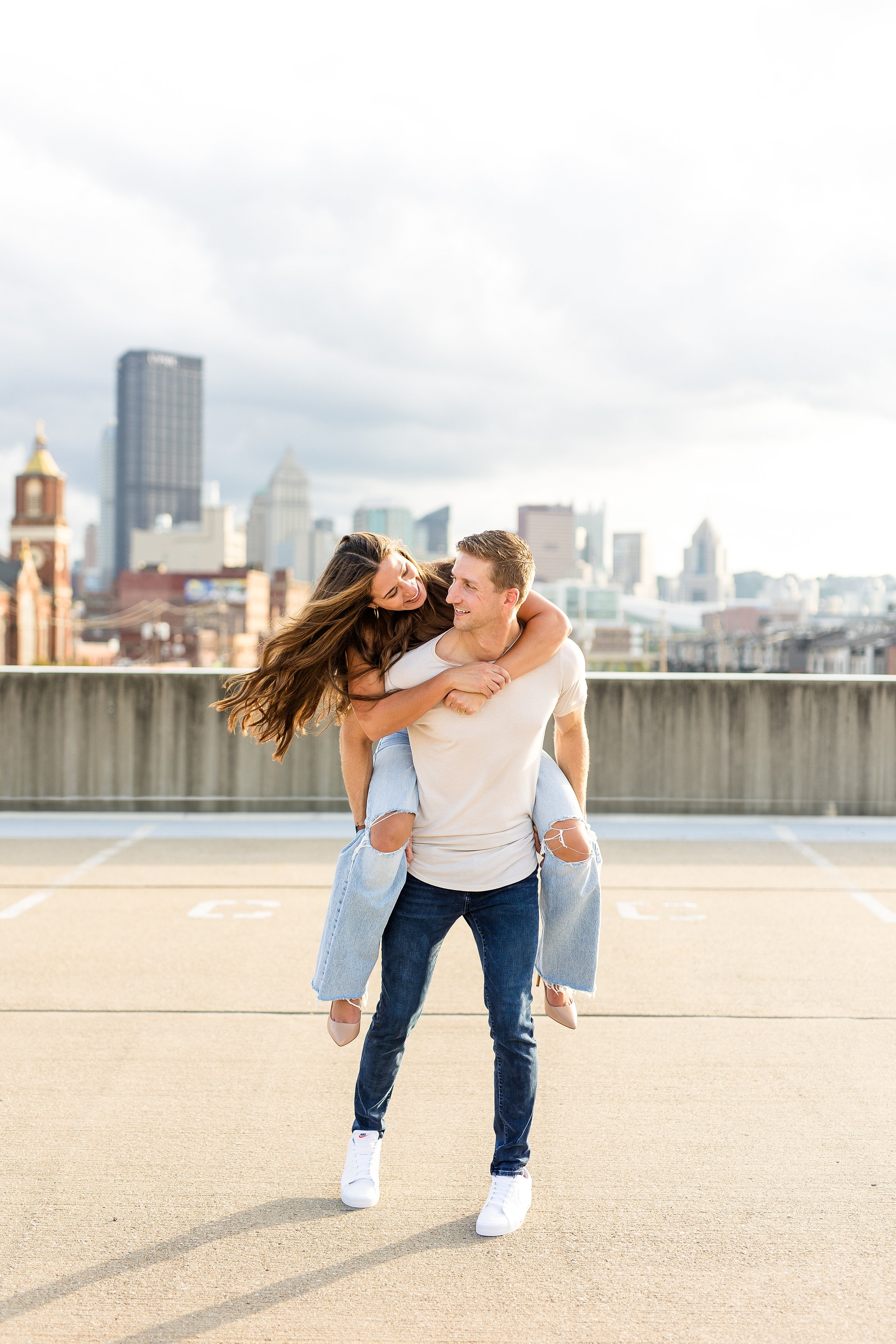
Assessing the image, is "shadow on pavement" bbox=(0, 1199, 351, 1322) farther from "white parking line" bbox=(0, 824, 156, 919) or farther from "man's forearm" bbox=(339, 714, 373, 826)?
"white parking line" bbox=(0, 824, 156, 919)

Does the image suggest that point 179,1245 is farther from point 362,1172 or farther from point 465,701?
point 465,701

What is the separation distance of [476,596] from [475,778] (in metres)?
0.49

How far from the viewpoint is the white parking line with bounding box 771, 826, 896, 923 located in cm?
675

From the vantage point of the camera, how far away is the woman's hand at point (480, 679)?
10.2 ft

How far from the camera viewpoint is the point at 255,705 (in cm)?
344

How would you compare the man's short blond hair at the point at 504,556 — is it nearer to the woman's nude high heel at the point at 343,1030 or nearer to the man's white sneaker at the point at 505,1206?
the woman's nude high heel at the point at 343,1030

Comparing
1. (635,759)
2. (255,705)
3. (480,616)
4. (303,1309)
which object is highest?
(480,616)

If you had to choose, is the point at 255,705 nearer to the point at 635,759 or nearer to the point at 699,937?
the point at 699,937

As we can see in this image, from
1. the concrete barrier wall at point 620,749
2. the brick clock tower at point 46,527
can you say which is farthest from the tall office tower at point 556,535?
the concrete barrier wall at point 620,749

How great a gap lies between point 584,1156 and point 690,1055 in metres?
0.99

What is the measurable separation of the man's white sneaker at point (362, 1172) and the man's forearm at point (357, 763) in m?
0.88

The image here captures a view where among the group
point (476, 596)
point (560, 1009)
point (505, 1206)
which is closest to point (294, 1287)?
point (505, 1206)

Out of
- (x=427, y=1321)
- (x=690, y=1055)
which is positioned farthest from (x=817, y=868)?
(x=427, y=1321)

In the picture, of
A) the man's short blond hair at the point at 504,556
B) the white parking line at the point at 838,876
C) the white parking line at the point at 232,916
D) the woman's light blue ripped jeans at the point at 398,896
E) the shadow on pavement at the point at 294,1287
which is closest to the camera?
the shadow on pavement at the point at 294,1287
